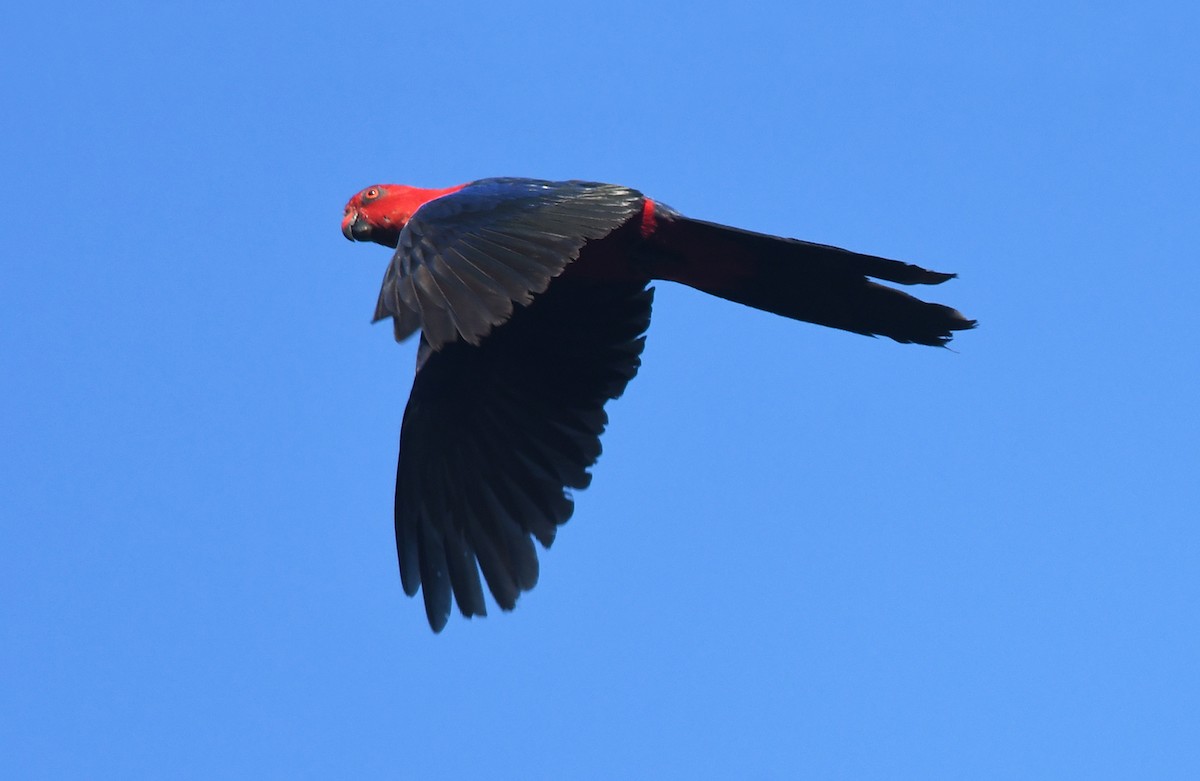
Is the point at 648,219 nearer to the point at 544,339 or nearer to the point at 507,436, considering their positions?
the point at 544,339

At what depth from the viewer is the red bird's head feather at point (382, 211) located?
7.70 meters

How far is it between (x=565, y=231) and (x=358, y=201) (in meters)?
1.89

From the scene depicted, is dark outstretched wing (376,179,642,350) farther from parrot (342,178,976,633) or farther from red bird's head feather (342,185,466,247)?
red bird's head feather (342,185,466,247)

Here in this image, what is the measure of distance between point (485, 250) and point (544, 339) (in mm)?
1733

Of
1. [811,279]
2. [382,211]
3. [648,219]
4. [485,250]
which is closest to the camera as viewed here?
[485,250]

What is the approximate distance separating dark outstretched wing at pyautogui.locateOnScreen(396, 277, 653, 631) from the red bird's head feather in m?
0.58

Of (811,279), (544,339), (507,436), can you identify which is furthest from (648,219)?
(507,436)

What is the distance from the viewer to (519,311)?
774 cm

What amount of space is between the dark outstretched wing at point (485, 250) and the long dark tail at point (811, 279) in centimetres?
36

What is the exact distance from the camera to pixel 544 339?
7.78 m

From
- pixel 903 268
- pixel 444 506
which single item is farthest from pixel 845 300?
pixel 444 506

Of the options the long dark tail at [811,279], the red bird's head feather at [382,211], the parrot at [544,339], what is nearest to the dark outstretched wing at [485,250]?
the parrot at [544,339]

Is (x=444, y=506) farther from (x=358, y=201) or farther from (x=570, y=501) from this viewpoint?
(x=358, y=201)

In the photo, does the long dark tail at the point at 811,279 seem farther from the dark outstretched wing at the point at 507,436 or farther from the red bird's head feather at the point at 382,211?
the red bird's head feather at the point at 382,211
